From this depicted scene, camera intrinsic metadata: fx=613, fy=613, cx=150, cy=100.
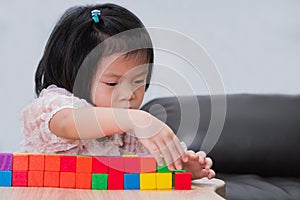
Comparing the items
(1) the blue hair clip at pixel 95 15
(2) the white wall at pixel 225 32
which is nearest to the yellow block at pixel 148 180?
(1) the blue hair clip at pixel 95 15

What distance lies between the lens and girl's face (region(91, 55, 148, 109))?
4.07ft

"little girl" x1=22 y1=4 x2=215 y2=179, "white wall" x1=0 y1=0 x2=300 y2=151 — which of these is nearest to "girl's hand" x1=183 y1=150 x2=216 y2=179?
"little girl" x1=22 y1=4 x2=215 y2=179

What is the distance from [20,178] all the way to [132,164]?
0.18m

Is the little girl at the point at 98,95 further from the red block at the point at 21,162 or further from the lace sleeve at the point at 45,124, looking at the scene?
the red block at the point at 21,162

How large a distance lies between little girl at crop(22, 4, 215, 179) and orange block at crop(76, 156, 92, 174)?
5 cm

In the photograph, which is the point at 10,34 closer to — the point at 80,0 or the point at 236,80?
the point at 80,0

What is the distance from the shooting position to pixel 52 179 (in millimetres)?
977

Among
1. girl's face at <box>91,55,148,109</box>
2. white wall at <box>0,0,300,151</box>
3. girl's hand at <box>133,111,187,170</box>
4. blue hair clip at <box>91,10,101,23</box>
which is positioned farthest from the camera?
white wall at <box>0,0,300,151</box>

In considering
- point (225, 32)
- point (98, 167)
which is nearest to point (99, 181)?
point (98, 167)

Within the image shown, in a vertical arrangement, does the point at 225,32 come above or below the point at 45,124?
above

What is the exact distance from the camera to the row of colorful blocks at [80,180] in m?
0.97

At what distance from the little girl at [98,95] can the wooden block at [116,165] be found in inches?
1.8

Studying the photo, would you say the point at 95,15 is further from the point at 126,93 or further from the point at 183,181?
the point at 183,181

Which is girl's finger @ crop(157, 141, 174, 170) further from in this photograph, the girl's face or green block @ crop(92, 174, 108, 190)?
the girl's face
